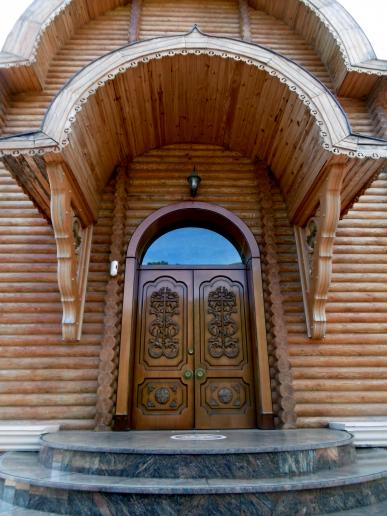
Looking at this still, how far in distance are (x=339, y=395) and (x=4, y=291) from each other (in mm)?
4009

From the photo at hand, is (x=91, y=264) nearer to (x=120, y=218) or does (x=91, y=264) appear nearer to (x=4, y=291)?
(x=120, y=218)

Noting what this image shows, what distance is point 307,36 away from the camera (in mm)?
5980

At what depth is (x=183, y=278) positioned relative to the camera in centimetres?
481

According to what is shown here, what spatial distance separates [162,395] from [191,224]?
2.34m

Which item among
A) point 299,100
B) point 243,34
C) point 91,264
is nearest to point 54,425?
point 91,264

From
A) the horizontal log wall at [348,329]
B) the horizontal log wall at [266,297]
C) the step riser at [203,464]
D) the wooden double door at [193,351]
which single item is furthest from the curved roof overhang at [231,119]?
the step riser at [203,464]

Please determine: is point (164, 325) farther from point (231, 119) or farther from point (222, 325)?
point (231, 119)

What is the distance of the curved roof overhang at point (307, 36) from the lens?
16.7ft

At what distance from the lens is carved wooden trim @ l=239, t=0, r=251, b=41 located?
592 cm

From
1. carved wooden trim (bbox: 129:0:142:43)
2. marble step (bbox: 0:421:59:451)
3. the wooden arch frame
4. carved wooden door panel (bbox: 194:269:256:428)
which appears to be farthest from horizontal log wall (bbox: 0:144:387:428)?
carved wooden trim (bbox: 129:0:142:43)

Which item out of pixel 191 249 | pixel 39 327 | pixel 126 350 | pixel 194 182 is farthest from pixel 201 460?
pixel 194 182

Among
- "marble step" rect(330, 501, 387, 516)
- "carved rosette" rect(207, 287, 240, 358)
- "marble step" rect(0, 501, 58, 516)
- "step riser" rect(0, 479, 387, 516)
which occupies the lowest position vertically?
"marble step" rect(330, 501, 387, 516)

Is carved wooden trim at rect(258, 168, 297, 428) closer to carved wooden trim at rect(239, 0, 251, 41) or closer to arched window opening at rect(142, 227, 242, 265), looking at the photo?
arched window opening at rect(142, 227, 242, 265)

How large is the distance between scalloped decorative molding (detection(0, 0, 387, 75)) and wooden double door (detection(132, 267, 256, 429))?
334 cm
